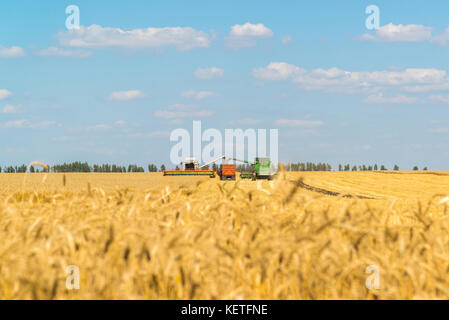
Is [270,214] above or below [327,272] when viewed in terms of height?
above

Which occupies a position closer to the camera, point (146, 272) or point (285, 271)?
point (146, 272)

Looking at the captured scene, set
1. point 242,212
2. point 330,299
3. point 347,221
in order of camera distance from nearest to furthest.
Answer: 1. point 330,299
2. point 347,221
3. point 242,212

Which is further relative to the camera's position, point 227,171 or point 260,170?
point 227,171

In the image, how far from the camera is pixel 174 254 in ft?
7.54

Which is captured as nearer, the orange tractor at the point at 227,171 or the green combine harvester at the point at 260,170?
the green combine harvester at the point at 260,170

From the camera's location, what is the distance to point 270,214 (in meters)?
3.35

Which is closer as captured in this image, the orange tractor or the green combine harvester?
the green combine harvester

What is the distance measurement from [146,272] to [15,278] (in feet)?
2.26
